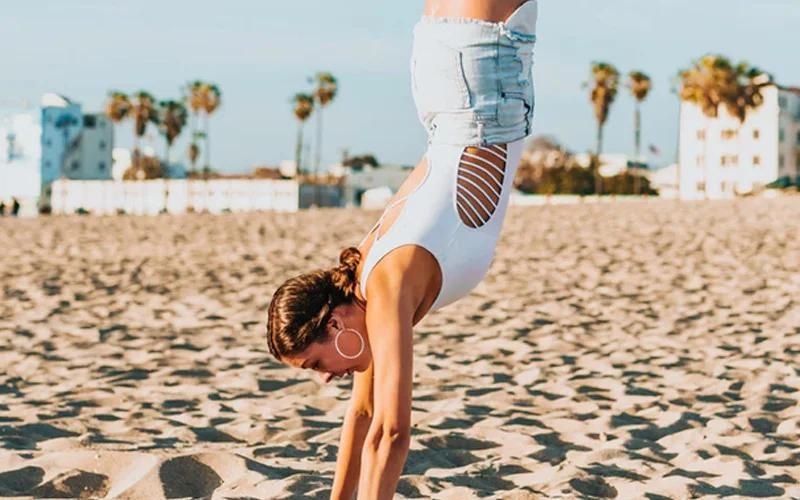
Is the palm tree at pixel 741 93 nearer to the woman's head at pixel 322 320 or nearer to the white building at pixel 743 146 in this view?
the white building at pixel 743 146

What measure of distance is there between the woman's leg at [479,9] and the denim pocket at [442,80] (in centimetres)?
9

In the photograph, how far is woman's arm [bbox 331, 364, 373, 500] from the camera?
149 inches

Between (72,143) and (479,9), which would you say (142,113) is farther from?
(479,9)

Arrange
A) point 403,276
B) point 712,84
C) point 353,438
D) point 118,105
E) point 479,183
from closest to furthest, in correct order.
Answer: point 403,276 < point 479,183 < point 353,438 < point 712,84 < point 118,105

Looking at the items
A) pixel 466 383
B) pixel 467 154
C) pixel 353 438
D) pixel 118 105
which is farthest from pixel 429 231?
pixel 118 105

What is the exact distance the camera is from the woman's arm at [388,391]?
3213mm

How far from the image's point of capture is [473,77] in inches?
132

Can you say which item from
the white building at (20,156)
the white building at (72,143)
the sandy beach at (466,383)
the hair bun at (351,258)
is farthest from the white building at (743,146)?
the hair bun at (351,258)

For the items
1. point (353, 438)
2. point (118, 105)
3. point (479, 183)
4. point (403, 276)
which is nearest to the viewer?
point (403, 276)

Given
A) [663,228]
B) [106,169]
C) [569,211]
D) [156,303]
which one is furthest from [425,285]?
[106,169]

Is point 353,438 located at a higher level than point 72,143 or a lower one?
lower

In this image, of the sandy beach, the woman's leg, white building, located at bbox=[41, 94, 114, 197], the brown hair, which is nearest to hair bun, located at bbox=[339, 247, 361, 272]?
the brown hair

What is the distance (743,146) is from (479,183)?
Result: 96.6m

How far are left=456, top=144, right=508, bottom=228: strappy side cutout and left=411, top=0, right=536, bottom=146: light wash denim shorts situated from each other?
0.09 feet
